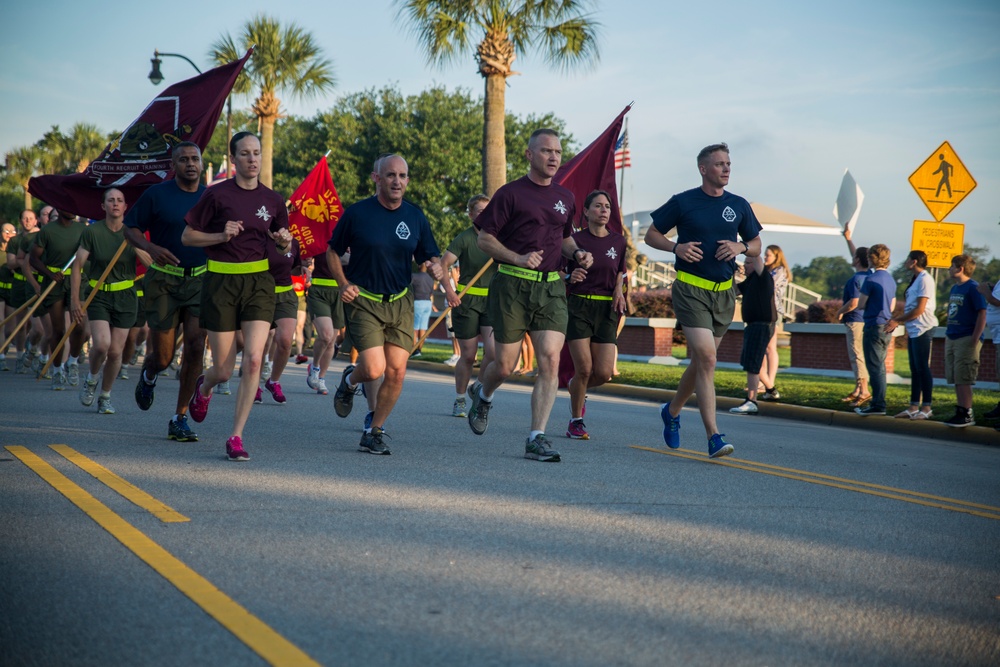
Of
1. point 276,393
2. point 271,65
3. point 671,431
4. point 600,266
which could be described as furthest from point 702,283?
point 271,65

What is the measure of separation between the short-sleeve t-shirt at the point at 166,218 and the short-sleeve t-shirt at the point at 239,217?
91 cm

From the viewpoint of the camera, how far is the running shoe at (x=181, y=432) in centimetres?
866

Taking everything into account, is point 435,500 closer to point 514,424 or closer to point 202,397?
point 202,397

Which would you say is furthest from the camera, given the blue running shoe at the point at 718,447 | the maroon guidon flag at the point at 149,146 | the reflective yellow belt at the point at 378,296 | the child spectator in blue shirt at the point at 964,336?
the child spectator in blue shirt at the point at 964,336

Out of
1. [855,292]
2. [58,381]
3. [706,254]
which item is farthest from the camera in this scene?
[855,292]

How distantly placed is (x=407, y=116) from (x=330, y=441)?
149ft

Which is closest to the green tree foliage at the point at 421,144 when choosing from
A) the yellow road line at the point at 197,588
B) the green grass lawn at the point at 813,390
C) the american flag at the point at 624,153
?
the american flag at the point at 624,153

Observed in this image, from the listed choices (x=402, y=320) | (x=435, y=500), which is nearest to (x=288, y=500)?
(x=435, y=500)

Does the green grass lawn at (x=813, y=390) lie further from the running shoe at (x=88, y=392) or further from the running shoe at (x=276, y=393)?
the running shoe at (x=88, y=392)

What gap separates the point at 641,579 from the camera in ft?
15.4

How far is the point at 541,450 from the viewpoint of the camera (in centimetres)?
814

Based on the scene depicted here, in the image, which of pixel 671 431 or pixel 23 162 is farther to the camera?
pixel 23 162

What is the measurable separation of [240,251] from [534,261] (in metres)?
2.05

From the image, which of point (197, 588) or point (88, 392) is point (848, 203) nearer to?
point (88, 392)
